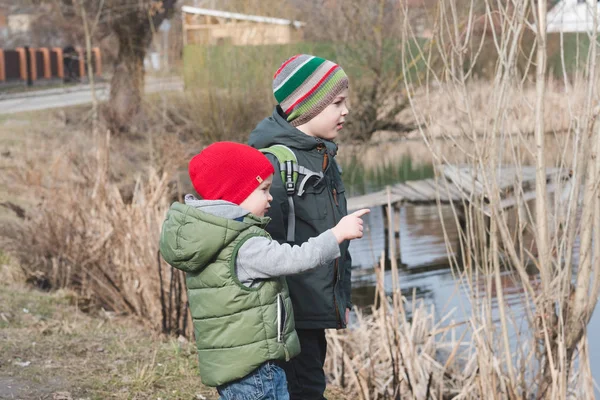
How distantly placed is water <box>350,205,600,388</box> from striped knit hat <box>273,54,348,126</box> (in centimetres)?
330

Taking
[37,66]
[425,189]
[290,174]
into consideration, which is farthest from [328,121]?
[37,66]

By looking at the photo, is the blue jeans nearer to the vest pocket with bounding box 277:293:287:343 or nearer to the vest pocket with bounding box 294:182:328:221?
the vest pocket with bounding box 277:293:287:343

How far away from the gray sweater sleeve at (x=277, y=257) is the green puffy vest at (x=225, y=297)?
1.1 inches

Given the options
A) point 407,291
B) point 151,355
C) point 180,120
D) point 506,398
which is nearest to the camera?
point 506,398

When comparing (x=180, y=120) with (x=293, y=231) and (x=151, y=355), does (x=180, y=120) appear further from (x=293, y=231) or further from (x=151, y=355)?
(x=293, y=231)

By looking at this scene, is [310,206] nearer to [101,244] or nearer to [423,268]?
[101,244]

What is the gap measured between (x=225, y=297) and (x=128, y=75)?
1589 cm

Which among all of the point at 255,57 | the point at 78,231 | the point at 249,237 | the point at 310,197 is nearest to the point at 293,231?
the point at 310,197

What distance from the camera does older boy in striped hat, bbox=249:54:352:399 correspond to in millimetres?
2875

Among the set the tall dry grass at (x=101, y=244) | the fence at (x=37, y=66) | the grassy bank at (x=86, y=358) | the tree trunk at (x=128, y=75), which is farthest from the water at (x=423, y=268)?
the fence at (x=37, y=66)

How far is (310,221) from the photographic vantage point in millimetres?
2885

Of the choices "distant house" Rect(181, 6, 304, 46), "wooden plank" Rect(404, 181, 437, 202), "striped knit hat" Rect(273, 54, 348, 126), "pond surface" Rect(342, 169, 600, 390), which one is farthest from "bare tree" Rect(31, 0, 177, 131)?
"striped knit hat" Rect(273, 54, 348, 126)

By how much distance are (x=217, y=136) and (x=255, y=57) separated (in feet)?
4.64

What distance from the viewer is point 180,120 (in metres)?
15.3
